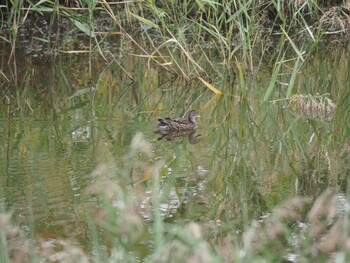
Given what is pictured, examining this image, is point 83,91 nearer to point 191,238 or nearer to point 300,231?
point 300,231

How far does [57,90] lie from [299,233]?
5.40 meters

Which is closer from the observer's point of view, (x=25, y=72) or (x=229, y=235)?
(x=229, y=235)

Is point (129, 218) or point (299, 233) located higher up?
point (129, 218)

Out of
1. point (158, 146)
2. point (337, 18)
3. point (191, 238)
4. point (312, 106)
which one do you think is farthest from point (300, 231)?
point (337, 18)

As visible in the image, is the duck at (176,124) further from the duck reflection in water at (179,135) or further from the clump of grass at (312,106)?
the clump of grass at (312,106)

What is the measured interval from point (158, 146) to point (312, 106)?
1927mm

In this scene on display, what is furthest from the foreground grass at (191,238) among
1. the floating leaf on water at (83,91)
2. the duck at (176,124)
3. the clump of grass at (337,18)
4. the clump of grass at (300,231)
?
the clump of grass at (337,18)

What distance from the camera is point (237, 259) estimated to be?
3367mm

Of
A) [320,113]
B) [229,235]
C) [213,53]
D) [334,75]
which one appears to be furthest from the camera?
[213,53]

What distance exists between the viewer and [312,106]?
8.80 meters

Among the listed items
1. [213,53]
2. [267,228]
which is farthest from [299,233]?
[213,53]

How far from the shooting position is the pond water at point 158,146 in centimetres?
578

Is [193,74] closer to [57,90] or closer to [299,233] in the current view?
[57,90]

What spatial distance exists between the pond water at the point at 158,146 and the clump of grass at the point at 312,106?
0.08 m
